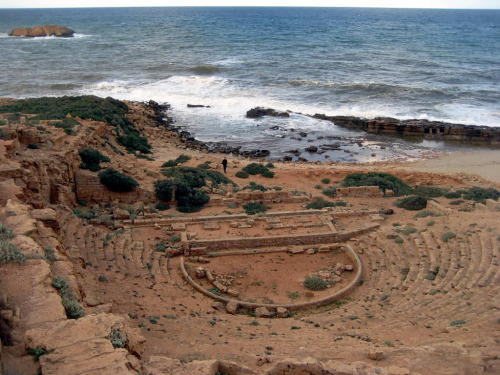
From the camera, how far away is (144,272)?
13.6 metres

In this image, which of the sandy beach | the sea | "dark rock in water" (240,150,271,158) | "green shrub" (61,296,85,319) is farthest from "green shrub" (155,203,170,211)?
the sandy beach

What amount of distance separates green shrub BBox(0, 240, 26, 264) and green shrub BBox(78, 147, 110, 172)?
37.4ft

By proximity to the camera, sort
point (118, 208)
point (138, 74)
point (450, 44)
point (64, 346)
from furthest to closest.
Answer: point (450, 44) → point (138, 74) → point (118, 208) → point (64, 346)

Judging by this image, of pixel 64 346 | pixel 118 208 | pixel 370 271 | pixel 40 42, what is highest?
pixel 40 42

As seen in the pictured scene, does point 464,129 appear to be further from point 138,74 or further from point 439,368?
point 138,74

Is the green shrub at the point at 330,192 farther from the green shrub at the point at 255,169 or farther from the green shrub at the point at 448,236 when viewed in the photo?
the green shrub at the point at 448,236

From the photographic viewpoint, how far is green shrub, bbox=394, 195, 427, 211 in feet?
65.3

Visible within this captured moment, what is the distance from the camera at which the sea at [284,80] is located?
36.6 meters

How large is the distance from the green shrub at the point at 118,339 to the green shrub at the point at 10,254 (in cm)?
296

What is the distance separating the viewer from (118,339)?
21.7 feet

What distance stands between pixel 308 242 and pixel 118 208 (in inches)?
324

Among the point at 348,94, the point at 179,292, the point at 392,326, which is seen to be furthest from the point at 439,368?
the point at 348,94

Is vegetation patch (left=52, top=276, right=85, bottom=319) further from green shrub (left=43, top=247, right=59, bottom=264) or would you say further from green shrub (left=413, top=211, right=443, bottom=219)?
green shrub (left=413, top=211, right=443, bottom=219)

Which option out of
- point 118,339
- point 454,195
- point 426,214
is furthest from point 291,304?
point 454,195
